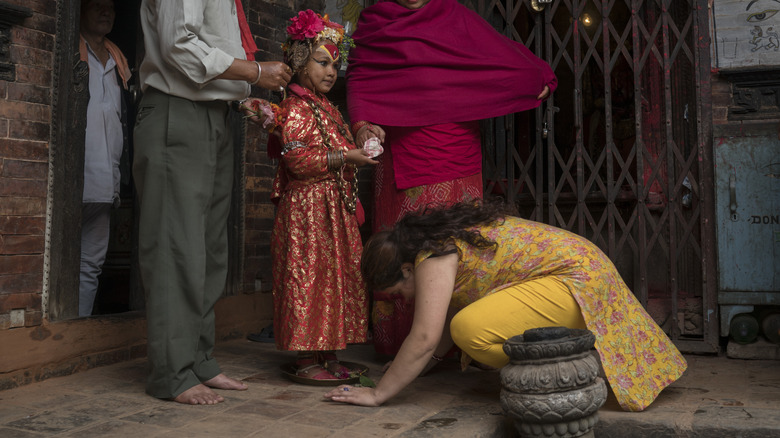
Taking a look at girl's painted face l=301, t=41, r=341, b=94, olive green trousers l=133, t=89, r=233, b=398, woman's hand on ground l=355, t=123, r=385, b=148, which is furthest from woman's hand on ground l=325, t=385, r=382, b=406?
girl's painted face l=301, t=41, r=341, b=94

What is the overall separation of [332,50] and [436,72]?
2.11 ft

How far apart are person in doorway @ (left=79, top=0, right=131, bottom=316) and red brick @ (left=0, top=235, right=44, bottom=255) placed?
32.1 inches

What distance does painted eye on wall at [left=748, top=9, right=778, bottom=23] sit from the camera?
3650 mm

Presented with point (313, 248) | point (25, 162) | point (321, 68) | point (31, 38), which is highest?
point (31, 38)

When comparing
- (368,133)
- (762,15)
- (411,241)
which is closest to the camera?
(411,241)

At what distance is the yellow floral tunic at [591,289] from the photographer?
245cm

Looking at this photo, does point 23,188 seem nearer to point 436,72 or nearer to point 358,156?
point 358,156

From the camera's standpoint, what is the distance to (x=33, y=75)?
3.02 metres

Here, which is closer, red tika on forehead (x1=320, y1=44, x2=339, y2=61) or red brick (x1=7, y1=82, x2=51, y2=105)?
red brick (x1=7, y1=82, x2=51, y2=105)

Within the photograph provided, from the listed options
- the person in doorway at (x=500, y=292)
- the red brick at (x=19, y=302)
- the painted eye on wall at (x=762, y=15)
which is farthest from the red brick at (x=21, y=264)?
the painted eye on wall at (x=762, y=15)

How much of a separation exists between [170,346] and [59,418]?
0.46m

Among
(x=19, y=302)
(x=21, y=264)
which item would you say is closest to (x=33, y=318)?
(x=19, y=302)

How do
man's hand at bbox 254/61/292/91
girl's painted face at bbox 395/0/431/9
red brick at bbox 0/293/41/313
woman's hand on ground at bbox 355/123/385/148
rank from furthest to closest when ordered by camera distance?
girl's painted face at bbox 395/0/431/9 → woman's hand on ground at bbox 355/123/385/148 → red brick at bbox 0/293/41/313 → man's hand at bbox 254/61/292/91

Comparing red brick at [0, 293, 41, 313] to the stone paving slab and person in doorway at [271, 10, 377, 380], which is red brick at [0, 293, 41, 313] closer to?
the stone paving slab
